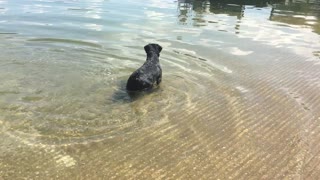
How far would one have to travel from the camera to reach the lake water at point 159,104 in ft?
17.4

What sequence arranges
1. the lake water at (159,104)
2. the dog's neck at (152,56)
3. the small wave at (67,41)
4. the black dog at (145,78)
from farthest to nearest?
the small wave at (67,41), the dog's neck at (152,56), the black dog at (145,78), the lake water at (159,104)

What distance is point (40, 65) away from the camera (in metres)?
9.34

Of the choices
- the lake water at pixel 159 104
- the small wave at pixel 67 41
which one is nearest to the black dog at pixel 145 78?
the lake water at pixel 159 104

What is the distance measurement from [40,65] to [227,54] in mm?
5833

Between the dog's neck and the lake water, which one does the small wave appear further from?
the dog's neck

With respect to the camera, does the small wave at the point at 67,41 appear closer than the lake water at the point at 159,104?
No

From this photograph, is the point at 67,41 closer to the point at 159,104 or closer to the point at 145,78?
the point at 145,78

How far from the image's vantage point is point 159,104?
739cm

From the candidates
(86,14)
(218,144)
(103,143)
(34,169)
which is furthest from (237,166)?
(86,14)

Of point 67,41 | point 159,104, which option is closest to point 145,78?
point 159,104

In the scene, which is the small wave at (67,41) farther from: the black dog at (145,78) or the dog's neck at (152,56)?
the black dog at (145,78)

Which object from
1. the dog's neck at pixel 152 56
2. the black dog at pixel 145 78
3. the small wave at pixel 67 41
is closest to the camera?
the black dog at pixel 145 78

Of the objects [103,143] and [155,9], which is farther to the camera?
[155,9]

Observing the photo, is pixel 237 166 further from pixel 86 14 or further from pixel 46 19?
pixel 86 14
